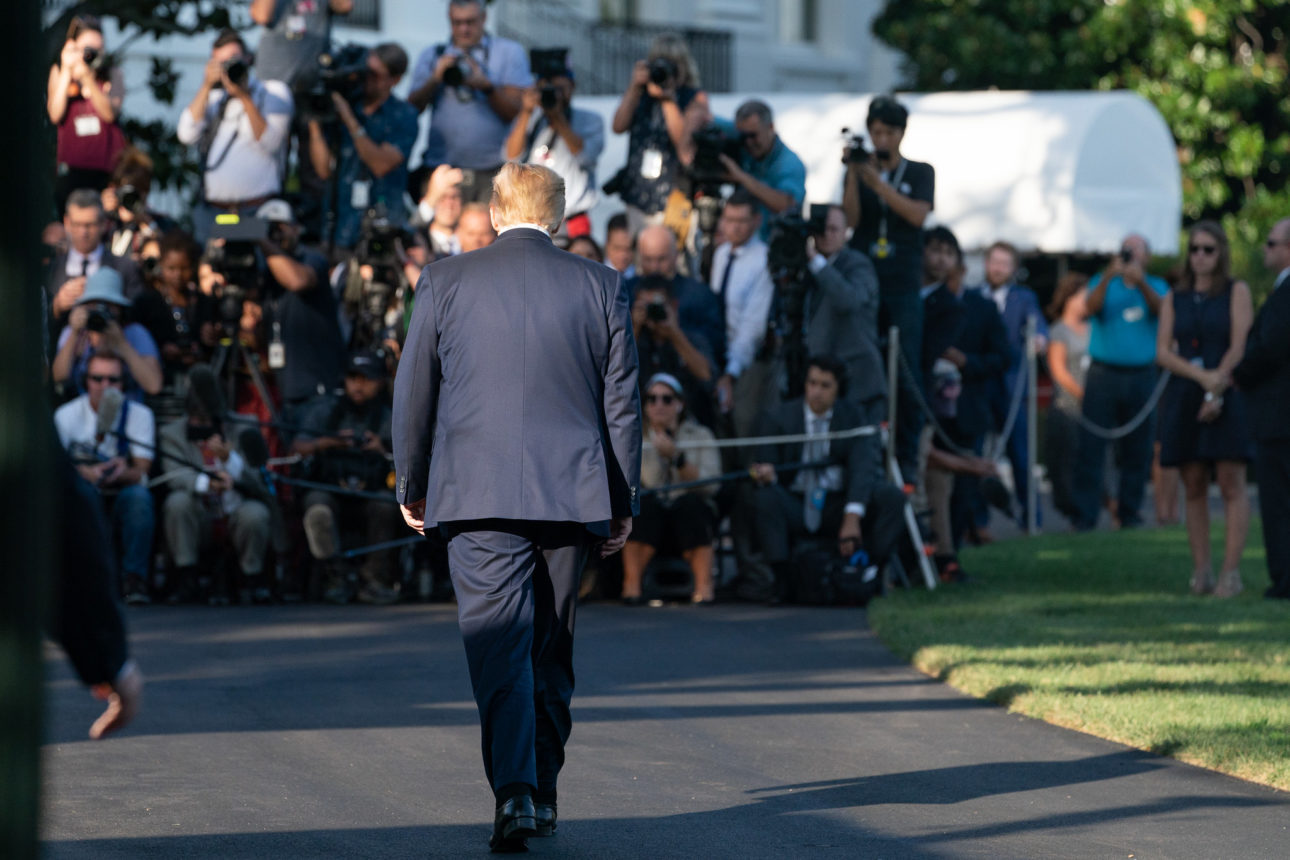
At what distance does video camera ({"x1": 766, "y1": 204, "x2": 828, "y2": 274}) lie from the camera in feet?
39.9

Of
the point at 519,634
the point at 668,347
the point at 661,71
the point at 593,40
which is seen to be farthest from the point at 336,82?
the point at 593,40

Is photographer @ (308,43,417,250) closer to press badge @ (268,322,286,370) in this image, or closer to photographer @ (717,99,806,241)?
press badge @ (268,322,286,370)

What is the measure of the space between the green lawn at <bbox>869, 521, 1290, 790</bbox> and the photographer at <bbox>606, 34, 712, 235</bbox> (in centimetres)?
335

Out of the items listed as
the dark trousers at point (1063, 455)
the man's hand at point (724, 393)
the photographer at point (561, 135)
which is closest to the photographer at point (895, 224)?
the man's hand at point (724, 393)

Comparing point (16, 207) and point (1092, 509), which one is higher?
point (16, 207)

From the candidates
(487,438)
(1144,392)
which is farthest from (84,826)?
(1144,392)

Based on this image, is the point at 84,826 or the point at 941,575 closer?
the point at 84,826

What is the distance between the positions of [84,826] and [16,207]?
164 inches

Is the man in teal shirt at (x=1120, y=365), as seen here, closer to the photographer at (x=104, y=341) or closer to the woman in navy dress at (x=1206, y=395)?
the woman in navy dress at (x=1206, y=395)

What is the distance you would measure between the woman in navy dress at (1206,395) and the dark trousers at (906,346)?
60.8 inches

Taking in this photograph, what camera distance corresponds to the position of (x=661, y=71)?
13.5m

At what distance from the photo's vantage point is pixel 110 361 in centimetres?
1171

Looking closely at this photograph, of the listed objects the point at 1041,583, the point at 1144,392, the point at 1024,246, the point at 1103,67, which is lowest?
the point at 1041,583

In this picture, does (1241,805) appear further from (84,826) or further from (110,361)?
(110,361)
